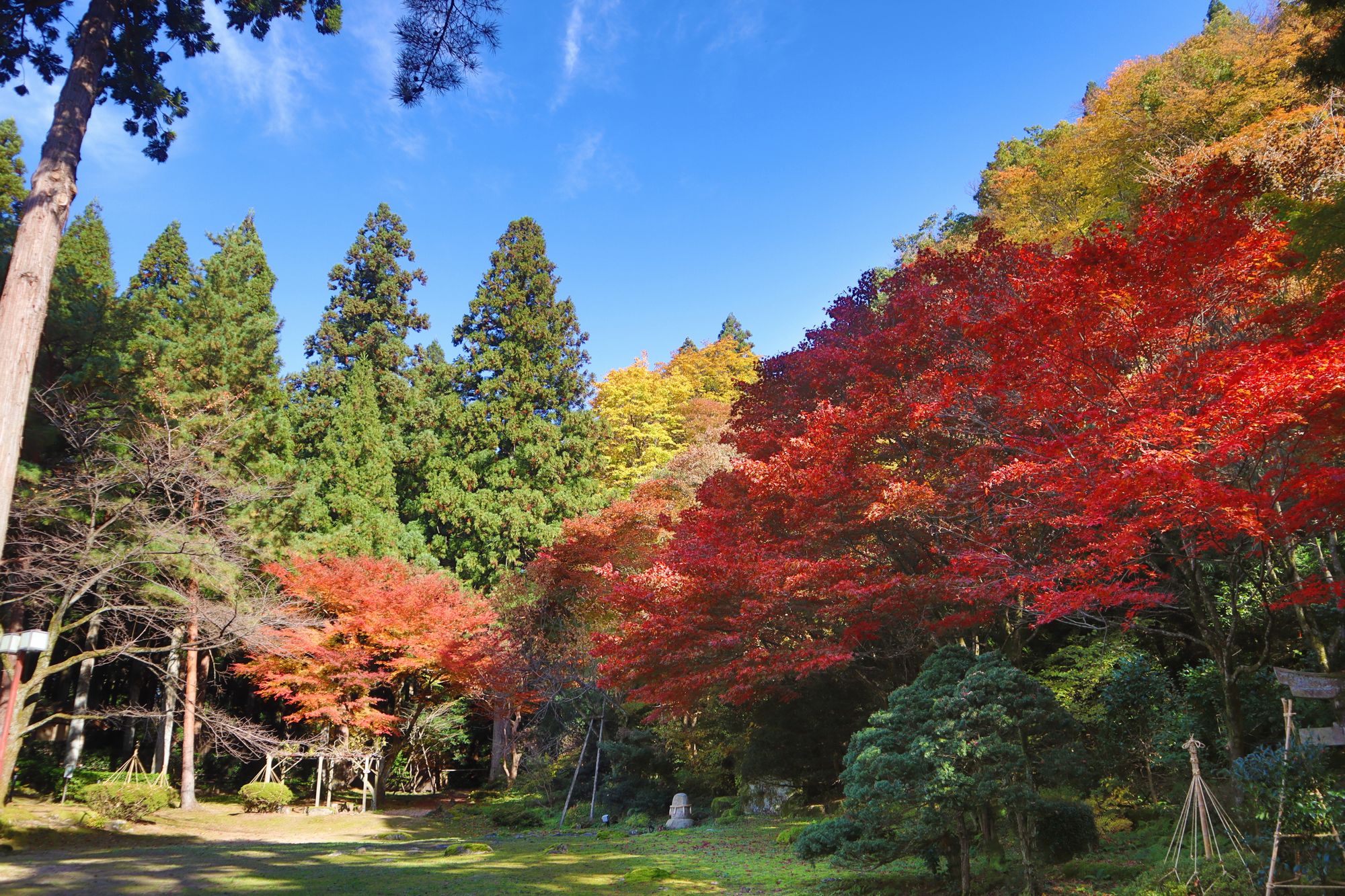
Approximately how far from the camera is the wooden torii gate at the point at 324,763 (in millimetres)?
15891

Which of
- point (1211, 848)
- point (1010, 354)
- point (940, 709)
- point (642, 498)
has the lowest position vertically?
point (1211, 848)

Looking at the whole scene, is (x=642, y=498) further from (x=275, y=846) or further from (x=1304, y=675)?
(x=1304, y=675)

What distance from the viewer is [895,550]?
1052 centimetres

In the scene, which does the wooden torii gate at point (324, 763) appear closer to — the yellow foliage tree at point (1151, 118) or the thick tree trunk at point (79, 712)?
the thick tree trunk at point (79, 712)

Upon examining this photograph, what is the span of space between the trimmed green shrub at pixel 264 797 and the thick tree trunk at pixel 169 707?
178cm

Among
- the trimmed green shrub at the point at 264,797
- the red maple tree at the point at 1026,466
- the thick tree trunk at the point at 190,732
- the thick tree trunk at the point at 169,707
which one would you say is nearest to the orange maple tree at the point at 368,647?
the thick tree trunk at the point at 190,732

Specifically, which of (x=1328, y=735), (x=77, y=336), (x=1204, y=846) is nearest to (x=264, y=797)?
(x=77, y=336)

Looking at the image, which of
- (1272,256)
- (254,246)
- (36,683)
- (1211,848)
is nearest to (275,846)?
(36,683)

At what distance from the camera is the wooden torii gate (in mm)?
15891

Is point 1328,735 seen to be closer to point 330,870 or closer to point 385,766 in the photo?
point 330,870

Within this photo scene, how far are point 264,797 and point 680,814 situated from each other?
9702mm

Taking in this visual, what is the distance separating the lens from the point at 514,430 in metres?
23.7

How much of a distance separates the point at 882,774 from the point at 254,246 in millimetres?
21896

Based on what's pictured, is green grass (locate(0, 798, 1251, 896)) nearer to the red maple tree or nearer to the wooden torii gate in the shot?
the wooden torii gate
